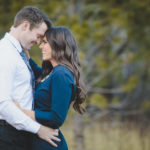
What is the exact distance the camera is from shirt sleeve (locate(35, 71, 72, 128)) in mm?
2355

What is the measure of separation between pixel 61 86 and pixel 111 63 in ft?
Answer: 13.7

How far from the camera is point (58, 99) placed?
236cm

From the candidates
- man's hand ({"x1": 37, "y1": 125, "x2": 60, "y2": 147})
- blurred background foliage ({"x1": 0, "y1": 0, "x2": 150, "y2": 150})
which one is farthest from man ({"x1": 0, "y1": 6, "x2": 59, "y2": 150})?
blurred background foliage ({"x1": 0, "y1": 0, "x2": 150, "y2": 150})

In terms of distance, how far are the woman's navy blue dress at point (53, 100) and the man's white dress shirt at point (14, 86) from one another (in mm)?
76

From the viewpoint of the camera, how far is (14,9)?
228 inches

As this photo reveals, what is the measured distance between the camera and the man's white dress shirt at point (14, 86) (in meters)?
2.29

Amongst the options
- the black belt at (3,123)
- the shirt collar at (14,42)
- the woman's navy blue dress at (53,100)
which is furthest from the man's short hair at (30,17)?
the black belt at (3,123)

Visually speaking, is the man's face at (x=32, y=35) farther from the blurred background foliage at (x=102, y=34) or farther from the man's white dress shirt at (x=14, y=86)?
the blurred background foliage at (x=102, y=34)

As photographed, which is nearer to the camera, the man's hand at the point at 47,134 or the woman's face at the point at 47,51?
the man's hand at the point at 47,134

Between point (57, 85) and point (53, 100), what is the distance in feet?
0.36

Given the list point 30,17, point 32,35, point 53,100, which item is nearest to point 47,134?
point 53,100

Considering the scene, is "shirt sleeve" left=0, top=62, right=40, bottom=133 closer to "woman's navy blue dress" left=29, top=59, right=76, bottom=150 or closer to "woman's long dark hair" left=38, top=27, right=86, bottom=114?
"woman's navy blue dress" left=29, top=59, right=76, bottom=150

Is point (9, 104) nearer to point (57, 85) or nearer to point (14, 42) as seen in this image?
point (57, 85)

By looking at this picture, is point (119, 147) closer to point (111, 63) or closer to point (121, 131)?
point (121, 131)
